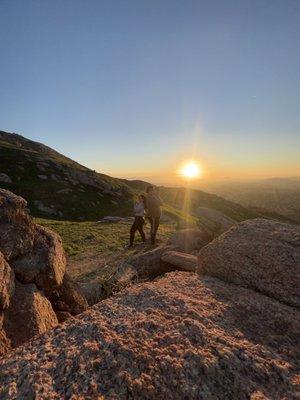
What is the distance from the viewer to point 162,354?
195 inches

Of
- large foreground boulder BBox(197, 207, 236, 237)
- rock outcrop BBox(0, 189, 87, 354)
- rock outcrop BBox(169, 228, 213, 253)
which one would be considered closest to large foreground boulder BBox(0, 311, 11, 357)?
rock outcrop BBox(0, 189, 87, 354)

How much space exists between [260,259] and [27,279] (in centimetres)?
547

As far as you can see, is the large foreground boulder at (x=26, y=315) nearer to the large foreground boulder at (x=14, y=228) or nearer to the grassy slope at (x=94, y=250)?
the large foreground boulder at (x=14, y=228)

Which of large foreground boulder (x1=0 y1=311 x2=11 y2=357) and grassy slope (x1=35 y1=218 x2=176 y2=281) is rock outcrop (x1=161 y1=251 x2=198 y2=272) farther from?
large foreground boulder (x1=0 y1=311 x2=11 y2=357)

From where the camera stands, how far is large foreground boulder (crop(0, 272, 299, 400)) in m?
4.37

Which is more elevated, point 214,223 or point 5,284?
point 5,284

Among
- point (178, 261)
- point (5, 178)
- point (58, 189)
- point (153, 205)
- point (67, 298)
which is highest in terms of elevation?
point (153, 205)

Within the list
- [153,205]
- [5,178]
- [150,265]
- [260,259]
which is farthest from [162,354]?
[5,178]

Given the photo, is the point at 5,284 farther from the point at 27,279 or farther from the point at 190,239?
the point at 190,239

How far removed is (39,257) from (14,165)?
2753 inches

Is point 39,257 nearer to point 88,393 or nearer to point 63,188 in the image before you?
point 88,393

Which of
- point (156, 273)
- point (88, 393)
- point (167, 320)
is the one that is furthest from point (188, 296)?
Answer: point (156, 273)

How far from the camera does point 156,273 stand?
631 inches

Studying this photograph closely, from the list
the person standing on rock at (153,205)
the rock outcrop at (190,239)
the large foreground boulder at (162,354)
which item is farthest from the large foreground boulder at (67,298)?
the person standing on rock at (153,205)
